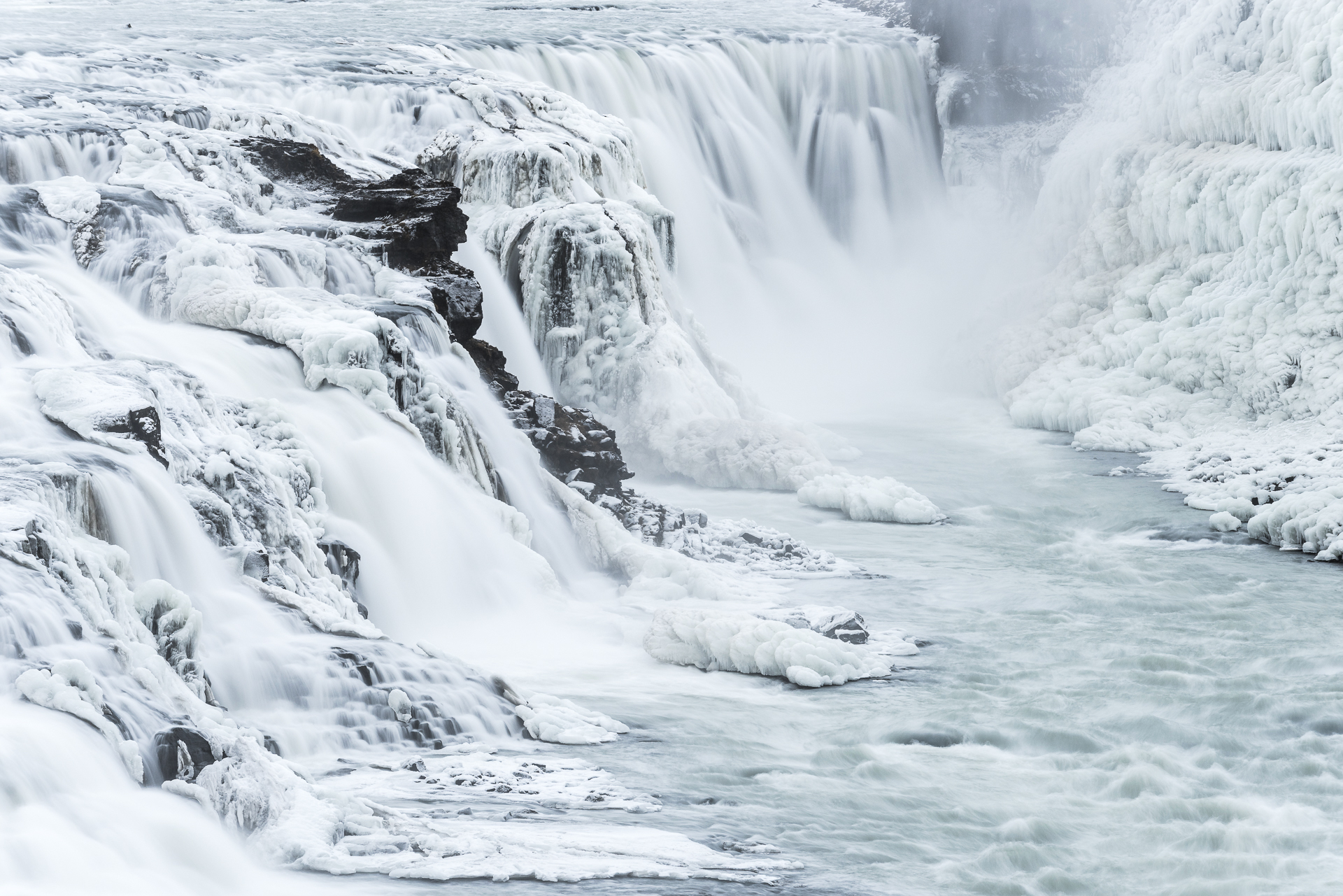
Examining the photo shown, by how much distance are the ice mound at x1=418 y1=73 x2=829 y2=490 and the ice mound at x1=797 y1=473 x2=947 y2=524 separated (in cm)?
37

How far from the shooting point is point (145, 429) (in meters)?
7.83

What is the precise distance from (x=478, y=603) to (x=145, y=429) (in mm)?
2353

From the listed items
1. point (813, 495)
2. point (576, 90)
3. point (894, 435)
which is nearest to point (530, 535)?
point (813, 495)

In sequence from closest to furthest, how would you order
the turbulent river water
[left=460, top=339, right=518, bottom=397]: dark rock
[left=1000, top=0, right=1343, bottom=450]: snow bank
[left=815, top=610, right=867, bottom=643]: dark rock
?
the turbulent river water → [left=815, top=610, right=867, bottom=643]: dark rock → [left=460, top=339, right=518, bottom=397]: dark rock → [left=1000, top=0, right=1343, bottom=450]: snow bank

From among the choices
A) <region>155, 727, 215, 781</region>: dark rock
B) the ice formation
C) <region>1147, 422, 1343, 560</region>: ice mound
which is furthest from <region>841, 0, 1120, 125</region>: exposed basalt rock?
<region>155, 727, 215, 781</region>: dark rock

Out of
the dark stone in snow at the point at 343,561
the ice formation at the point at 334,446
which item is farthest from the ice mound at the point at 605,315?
the dark stone in snow at the point at 343,561

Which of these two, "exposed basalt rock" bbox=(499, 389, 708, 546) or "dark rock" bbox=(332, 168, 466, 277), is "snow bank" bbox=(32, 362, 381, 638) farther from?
"dark rock" bbox=(332, 168, 466, 277)

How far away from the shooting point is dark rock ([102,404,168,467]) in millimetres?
7773

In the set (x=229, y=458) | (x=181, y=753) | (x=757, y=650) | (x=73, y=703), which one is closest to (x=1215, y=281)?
(x=757, y=650)

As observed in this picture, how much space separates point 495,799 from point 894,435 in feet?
33.8

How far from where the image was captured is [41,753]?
521 centimetres

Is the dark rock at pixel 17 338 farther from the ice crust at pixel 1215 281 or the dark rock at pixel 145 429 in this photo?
the ice crust at pixel 1215 281

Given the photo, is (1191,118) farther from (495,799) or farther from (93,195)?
(495,799)

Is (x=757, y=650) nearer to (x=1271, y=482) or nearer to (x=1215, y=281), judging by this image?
(x=1271, y=482)
